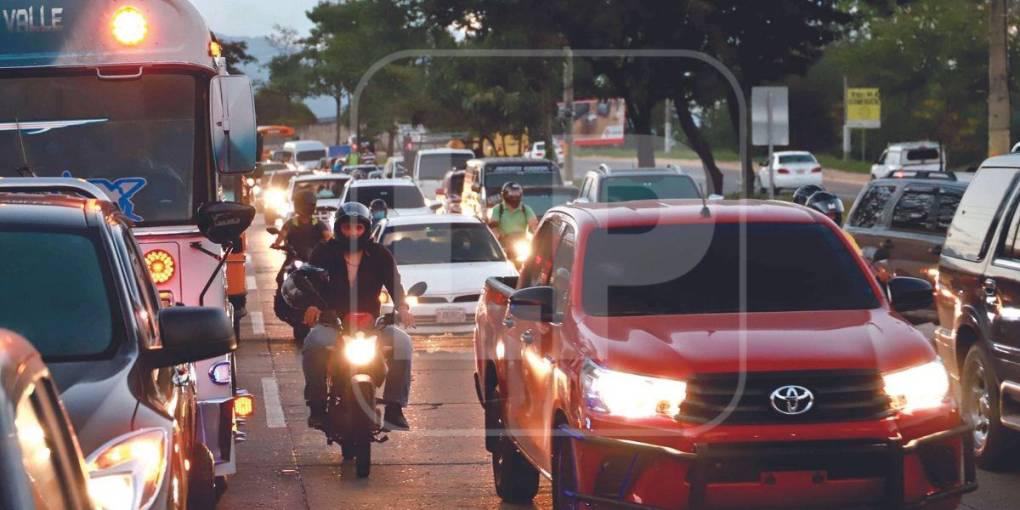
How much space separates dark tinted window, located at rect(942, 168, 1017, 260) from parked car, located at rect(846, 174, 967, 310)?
5465 millimetres

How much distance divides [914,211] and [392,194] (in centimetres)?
1577

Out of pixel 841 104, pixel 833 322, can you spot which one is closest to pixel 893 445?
pixel 833 322

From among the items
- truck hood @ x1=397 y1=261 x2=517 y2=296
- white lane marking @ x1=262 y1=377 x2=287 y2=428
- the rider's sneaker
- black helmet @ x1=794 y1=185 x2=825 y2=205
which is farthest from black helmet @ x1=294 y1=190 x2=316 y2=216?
the rider's sneaker

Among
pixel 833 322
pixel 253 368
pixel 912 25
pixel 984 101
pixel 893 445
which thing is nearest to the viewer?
pixel 893 445

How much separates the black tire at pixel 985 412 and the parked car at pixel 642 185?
49.3 feet

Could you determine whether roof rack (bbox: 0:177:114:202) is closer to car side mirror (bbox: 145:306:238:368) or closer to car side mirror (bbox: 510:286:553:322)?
car side mirror (bbox: 510:286:553:322)

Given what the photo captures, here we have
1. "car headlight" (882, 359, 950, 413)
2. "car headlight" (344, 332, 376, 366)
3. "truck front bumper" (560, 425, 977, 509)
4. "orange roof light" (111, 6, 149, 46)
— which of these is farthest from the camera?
"car headlight" (344, 332, 376, 366)

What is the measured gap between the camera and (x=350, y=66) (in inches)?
4254

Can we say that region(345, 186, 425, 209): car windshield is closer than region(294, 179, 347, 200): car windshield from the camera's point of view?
Yes

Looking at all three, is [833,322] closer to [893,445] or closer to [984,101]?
[893,445]

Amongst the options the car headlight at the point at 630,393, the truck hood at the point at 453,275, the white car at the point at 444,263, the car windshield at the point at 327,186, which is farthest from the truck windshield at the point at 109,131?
the car windshield at the point at 327,186

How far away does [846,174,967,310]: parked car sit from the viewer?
1783cm

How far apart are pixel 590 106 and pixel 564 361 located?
277ft

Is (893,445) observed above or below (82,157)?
below
